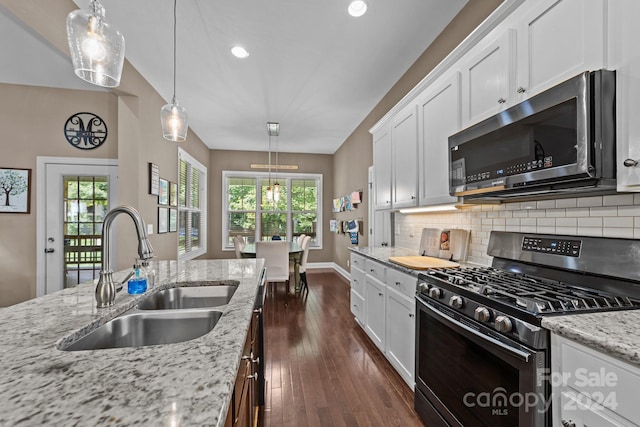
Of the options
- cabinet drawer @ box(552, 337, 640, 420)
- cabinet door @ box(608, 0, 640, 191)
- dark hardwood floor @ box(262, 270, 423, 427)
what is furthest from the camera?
dark hardwood floor @ box(262, 270, 423, 427)

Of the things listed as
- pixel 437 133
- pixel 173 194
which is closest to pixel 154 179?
pixel 173 194

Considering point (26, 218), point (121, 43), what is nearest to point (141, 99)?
point (26, 218)

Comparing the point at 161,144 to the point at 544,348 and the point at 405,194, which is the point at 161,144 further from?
the point at 544,348

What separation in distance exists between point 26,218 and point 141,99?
2052mm

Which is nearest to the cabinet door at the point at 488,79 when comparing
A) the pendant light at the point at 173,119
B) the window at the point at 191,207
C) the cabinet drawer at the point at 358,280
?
the cabinet drawer at the point at 358,280

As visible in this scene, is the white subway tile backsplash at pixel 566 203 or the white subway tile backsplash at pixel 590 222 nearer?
the white subway tile backsplash at pixel 590 222

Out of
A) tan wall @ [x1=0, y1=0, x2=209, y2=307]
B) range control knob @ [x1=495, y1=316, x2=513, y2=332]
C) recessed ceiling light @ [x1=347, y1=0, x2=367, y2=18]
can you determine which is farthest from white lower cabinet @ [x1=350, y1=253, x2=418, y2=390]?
tan wall @ [x1=0, y1=0, x2=209, y2=307]

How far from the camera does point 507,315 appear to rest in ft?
3.75

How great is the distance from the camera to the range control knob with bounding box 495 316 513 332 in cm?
112

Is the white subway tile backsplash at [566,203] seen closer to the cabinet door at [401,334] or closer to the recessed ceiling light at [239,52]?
the cabinet door at [401,334]

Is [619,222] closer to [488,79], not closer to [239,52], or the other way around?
[488,79]

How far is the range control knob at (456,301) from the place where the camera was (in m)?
1.39

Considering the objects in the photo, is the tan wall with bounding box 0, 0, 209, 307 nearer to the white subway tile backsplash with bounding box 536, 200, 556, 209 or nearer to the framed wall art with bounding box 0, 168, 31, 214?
the framed wall art with bounding box 0, 168, 31, 214

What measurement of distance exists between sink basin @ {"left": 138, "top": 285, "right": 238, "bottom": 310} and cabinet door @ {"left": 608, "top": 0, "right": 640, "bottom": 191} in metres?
1.79
